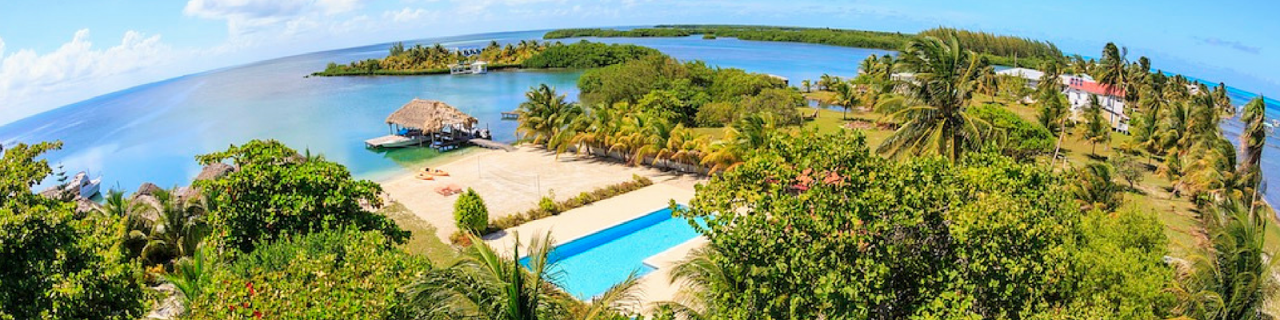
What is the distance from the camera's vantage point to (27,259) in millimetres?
6074

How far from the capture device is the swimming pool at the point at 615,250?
544 inches

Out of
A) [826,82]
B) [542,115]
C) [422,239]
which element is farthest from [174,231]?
[826,82]

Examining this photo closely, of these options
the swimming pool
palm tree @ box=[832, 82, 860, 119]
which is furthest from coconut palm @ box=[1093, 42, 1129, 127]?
the swimming pool

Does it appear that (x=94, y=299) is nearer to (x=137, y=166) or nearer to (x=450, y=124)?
(x=450, y=124)

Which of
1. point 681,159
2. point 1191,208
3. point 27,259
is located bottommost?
point 1191,208

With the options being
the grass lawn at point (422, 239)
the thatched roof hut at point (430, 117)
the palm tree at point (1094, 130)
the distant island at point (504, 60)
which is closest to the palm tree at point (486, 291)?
the grass lawn at point (422, 239)

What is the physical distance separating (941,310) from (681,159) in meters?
15.2

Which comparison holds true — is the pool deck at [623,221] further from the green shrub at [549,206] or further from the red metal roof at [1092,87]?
the red metal roof at [1092,87]

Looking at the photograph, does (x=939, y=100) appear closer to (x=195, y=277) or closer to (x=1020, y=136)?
(x=195, y=277)

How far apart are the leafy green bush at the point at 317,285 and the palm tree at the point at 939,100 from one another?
29.6 feet

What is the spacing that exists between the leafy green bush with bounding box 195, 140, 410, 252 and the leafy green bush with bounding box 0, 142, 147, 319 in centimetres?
162

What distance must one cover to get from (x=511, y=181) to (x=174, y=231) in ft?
30.6

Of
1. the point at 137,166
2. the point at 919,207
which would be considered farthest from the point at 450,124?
the point at 919,207

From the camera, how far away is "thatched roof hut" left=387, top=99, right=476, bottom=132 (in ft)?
91.4
